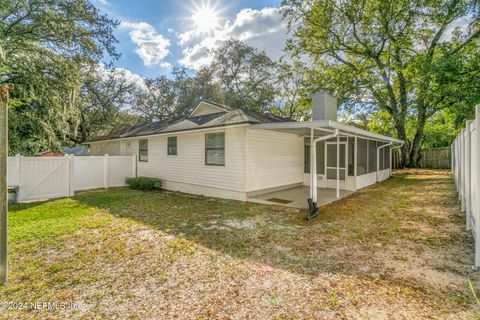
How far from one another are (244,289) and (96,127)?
2182 centimetres

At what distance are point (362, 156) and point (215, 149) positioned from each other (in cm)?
660

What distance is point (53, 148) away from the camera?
37.6 ft

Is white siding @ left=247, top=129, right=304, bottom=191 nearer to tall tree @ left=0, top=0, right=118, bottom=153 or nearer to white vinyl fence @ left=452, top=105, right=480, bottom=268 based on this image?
white vinyl fence @ left=452, top=105, right=480, bottom=268

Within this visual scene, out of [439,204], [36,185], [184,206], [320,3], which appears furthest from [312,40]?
[36,185]

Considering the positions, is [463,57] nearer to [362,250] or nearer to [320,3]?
[320,3]

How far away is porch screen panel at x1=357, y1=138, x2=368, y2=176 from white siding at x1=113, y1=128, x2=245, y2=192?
5.34 meters

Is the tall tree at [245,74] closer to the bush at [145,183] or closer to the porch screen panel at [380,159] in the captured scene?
the porch screen panel at [380,159]

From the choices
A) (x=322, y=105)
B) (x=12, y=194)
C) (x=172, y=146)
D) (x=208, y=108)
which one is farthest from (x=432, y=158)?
(x=12, y=194)

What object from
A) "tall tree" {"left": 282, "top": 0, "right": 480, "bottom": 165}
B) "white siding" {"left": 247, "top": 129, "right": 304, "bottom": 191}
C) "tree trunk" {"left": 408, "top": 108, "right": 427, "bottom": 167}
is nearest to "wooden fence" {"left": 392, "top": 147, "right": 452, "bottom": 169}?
"tree trunk" {"left": 408, "top": 108, "right": 427, "bottom": 167}

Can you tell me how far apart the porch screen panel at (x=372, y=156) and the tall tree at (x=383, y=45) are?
4335 millimetres

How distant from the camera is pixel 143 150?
12664mm

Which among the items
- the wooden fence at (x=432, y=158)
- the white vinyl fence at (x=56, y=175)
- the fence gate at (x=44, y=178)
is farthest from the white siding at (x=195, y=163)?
the wooden fence at (x=432, y=158)

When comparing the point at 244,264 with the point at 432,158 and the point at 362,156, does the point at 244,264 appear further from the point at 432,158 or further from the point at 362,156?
the point at 432,158

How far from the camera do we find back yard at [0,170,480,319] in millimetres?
2572
